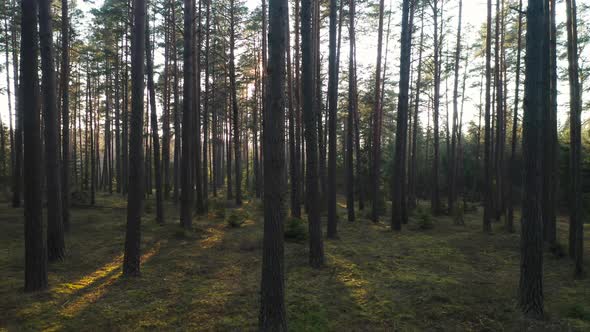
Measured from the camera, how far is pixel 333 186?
35.7ft

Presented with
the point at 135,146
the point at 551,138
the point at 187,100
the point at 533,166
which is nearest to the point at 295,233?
the point at 187,100

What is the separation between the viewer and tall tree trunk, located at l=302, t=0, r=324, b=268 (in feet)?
26.0

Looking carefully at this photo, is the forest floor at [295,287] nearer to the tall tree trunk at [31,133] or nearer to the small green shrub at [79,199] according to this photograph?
the tall tree trunk at [31,133]

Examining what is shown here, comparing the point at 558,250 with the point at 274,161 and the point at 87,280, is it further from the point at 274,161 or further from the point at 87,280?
the point at 87,280

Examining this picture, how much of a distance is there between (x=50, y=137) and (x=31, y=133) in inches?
90.5

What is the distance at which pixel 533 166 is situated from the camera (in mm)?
5523

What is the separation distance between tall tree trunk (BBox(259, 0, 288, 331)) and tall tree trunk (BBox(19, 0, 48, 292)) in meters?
4.25

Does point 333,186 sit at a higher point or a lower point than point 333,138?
lower

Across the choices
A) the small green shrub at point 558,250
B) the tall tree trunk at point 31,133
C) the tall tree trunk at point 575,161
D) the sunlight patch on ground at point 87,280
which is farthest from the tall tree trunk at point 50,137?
the small green shrub at point 558,250

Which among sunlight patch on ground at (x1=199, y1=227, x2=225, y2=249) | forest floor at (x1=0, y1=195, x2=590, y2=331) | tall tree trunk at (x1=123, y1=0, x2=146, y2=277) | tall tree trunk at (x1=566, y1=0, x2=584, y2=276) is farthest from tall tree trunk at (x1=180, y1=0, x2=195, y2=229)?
tall tree trunk at (x1=566, y1=0, x2=584, y2=276)

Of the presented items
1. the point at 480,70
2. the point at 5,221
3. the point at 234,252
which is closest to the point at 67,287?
the point at 234,252

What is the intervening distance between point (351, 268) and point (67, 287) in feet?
19.3

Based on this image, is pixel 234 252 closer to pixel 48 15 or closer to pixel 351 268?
pixel 351 268

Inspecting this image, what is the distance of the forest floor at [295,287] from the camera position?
5.25 m
